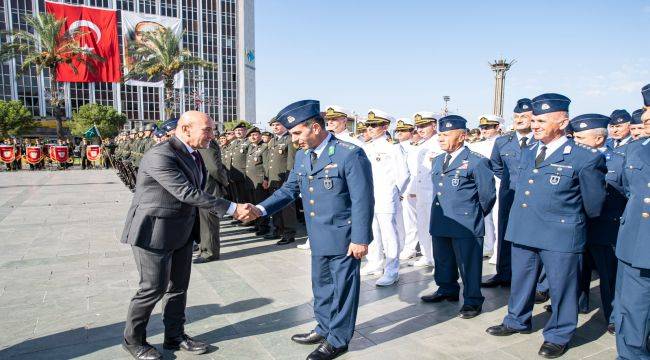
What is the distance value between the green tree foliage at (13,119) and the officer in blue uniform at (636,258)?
50.1m

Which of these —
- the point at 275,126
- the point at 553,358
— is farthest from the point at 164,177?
the point at 275,126

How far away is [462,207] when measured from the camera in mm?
4336

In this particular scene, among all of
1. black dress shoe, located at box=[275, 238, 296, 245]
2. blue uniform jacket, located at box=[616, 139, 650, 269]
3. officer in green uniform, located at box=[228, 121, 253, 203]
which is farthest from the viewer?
officer in green uniform, located at box=[228, 121, 253, 203]

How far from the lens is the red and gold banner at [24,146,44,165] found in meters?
23.8

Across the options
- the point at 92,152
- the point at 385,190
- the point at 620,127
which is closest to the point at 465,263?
the point at 385,190

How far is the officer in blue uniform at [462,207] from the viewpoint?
428 centimetres

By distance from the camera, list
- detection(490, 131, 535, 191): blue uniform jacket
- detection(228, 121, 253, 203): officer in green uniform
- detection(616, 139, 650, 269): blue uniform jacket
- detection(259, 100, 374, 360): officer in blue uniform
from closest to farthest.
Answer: detection(616, 139, 650, 269): blue uniform jacket → detection(259, 100, 374, 360): officer in blue uniform → detection(490, 131, 535, 191): blue uniform jacket → detection(228, 121, 253, 203): officer in green uniform

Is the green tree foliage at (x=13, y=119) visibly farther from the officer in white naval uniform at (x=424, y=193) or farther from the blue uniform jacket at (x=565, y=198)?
the blue uniform jacket at (x=565, y=198)

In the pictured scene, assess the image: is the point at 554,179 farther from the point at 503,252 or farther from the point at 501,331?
the point at 503,252

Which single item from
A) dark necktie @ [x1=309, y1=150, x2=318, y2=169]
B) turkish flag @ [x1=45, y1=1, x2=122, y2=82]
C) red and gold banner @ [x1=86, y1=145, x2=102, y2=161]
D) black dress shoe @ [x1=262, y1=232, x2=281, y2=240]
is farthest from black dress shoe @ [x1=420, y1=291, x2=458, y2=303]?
turkish flag @ [x1=45, y1=1, x2=122, y2=82]

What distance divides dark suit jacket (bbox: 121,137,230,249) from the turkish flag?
37415 millimetres

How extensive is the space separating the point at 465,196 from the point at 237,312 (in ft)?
8.60

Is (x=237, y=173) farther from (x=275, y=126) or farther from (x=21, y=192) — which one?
(x=21, y=192)

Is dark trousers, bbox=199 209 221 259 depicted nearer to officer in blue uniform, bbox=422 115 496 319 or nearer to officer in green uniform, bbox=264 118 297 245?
officer in green uniform, bbox=264 118 297 245
